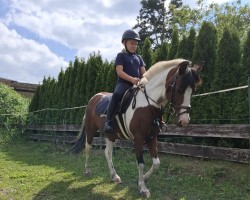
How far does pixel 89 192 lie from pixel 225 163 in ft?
8.72

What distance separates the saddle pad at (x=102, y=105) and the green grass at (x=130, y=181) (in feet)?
4.38

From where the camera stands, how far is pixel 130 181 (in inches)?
250

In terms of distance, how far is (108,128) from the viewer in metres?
5.80

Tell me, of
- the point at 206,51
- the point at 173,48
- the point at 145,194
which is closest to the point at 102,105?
the point at 145,194

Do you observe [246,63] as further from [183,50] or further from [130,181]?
[130,181]

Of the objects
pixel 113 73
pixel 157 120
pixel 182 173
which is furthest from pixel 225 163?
pixel 113 73

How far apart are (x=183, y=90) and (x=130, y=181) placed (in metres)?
2.45

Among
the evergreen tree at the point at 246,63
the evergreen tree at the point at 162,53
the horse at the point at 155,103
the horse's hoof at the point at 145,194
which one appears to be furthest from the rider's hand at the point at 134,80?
the evergreen tree at the point at 162,53

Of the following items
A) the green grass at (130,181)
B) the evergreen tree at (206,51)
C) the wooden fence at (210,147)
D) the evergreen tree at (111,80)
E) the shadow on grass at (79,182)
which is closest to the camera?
the green grass at (130,181)

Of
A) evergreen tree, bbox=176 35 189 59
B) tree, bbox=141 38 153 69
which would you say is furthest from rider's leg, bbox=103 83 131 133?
tree, bbox=141 38 153 69

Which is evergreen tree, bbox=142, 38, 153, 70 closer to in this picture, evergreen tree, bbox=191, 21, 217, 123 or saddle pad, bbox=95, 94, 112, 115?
evergreen tree, bbox=191, 21, 217, 123

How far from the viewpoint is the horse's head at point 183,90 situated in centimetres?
464

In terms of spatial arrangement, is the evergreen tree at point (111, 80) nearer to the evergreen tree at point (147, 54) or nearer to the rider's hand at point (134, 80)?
the evergreen tree at point (147, 54)

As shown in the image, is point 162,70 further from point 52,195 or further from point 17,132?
point 17,132
